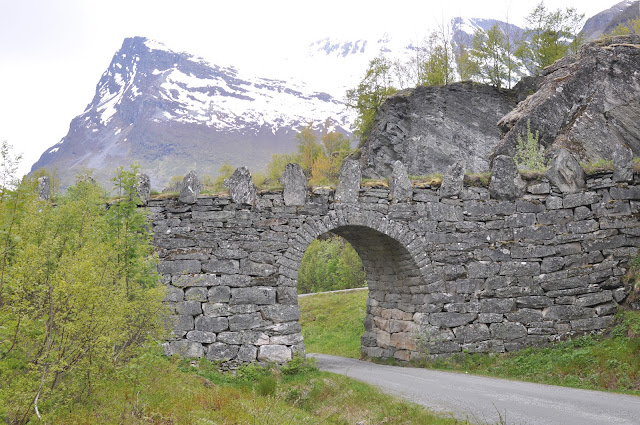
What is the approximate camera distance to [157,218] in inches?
375

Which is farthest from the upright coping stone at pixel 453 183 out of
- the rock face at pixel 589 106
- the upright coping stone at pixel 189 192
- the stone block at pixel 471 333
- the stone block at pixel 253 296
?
the upright coping stone at pixel 189 192

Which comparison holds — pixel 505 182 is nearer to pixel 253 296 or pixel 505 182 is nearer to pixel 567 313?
pixel 567 313

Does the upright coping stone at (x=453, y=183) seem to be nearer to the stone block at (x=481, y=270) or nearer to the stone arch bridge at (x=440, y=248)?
the stone arch bridge at (x=440, y=248)

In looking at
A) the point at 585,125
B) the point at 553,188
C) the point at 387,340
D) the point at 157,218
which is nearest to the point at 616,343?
the point at 553,188

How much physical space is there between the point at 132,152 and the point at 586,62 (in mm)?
73227

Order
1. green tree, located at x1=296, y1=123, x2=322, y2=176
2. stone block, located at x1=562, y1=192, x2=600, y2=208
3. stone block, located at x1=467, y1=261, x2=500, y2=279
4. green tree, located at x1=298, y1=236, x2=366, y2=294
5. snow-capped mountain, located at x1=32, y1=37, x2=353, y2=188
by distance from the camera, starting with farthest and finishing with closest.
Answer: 1. snow-capped mountain, located at x1=32, y1=37, x2=353, y2=188
2. green tree, located at x1=296, y1=123, x2=322, y2=176
3. green tree, located at x1=298, y1=236, x2=366, y2=294
4. stone block, located at x1=562, y1=192, x2=600, y2=208
5. stone block, located at x1=467, y1=261, x2=500, y2=279

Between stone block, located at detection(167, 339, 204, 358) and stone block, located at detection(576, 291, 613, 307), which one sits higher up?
stone block, located at detection(576, 291, 613, 307)

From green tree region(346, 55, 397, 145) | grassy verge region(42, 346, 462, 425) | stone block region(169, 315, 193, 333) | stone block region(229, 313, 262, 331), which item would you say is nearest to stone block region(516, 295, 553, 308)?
grassy verge region(42, 346, 462, 425)

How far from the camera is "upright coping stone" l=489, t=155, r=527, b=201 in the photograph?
10492mm

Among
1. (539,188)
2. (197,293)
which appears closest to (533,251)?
(539,188)

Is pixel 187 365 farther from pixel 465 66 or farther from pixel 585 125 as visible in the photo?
pixel 465 66

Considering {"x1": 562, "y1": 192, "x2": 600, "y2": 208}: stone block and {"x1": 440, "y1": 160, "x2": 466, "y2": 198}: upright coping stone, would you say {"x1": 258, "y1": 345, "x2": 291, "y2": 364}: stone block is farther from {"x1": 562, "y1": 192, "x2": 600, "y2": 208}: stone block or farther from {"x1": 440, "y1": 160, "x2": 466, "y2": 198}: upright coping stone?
{"x1": 562, "y1": 192, "x2": 600, "y2": 208}: stone block

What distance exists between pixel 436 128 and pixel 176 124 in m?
75.6

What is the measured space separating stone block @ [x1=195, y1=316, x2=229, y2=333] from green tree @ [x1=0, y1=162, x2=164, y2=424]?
3702 mm
